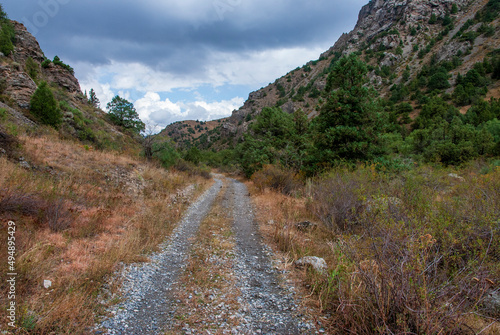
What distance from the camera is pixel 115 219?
6434mm

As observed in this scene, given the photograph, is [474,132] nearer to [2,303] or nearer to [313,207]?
[313,207]

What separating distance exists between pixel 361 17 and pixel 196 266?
463ft

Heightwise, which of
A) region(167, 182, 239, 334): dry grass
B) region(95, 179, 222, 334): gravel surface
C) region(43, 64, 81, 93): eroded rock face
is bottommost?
region(167, 182, 239, 334): dry grass

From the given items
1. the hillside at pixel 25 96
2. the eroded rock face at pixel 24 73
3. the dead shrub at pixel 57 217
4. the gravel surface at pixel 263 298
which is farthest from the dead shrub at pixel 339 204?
the eroded rock face at pixel 24 73

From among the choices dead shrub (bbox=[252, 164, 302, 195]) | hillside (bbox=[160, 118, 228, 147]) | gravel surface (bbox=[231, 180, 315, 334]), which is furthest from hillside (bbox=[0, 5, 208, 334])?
hillside (bbox=[160, 118, 228, 147])

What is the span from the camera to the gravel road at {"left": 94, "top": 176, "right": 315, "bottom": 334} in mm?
3059

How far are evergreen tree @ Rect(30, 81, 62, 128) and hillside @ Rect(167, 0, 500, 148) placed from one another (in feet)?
167

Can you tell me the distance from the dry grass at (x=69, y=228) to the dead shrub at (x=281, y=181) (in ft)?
22.5

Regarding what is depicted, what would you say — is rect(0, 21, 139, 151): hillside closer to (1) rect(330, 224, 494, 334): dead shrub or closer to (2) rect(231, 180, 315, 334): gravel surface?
(2) rect(231, 180, 315, 334): gravel surface

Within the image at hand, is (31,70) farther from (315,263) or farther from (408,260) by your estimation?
(408,260)

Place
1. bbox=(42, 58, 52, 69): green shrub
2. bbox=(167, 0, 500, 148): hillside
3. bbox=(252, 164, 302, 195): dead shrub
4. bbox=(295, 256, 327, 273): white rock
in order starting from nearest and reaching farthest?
1. bbox=(295, 256, 327, 273): white rock
2. bbox=(252, 164, 302, 195): dead shrub
3. bbox=(42, 58, 52, 69): green shrub
4. bbox=(167, 0, 500, 148): hillside

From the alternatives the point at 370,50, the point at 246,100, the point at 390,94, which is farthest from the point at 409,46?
the point at 246,100

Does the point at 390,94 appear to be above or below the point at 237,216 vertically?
above

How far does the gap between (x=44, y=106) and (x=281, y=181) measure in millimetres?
14996
